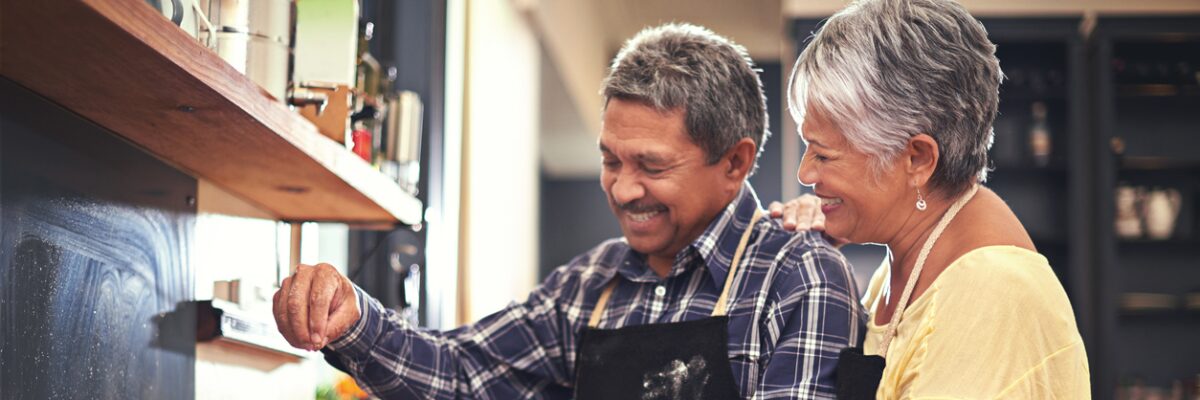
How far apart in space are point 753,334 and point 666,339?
138mm

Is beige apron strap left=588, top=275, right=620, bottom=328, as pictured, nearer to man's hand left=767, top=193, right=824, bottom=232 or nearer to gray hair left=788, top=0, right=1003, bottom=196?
man's hand left=767, top=193, right=824, bottom=232

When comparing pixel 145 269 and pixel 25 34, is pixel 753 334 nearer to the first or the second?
pixel 145 269

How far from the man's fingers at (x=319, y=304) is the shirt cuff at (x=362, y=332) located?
4.4 inches

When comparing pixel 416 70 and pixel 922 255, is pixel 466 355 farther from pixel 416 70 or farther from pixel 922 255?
Result: pixel 416 70

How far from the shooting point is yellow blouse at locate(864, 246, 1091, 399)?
131 cm

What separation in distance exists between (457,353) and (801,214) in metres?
0.57

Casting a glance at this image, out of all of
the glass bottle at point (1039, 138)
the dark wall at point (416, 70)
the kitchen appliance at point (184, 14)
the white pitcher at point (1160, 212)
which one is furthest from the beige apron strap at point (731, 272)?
the white pitcher at point (1160, 212)

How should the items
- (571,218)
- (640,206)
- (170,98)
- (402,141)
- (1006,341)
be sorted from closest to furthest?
(170,98) < (1006,341) < (640,206) < (402,141) < (571,218)

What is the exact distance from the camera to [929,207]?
1515 mm

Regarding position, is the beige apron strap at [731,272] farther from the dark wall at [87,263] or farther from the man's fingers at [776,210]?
the dark wall at [87,263]

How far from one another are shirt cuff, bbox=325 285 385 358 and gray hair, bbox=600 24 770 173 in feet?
1.56

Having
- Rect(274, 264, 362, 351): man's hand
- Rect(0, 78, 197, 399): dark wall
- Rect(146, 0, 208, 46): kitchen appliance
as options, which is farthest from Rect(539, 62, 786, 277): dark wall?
Rect(146, 0, 208, 46): kitchen appliance

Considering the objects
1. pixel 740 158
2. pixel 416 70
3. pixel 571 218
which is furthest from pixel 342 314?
pixel 571 218

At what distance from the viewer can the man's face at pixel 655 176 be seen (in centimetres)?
185
